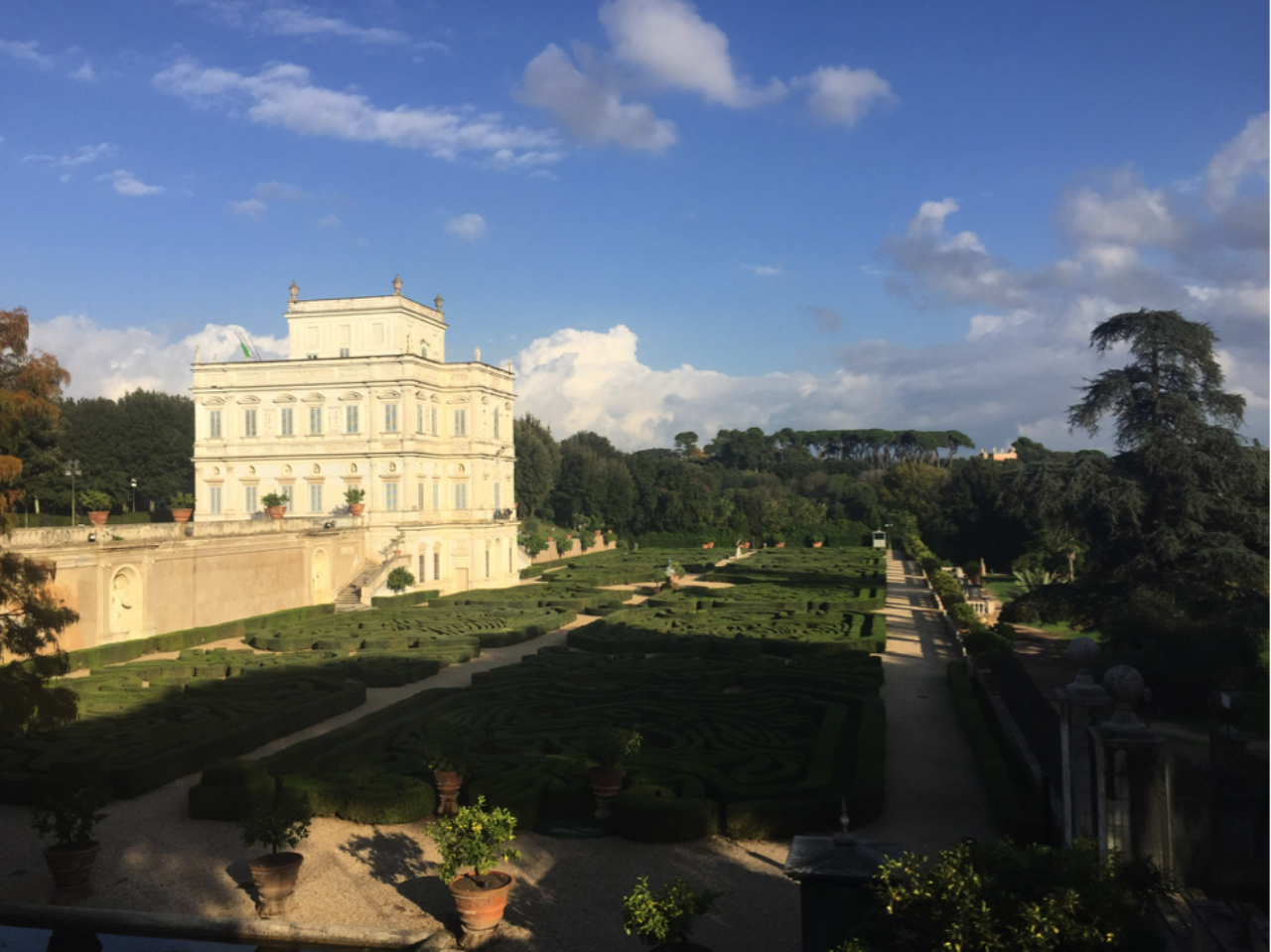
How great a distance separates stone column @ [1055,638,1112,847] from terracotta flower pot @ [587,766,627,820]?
578 centimetres

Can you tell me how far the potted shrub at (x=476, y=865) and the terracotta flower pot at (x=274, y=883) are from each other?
1.75 meters

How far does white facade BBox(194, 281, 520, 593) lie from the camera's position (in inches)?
1718

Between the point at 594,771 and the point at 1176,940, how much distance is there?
7.95 metres

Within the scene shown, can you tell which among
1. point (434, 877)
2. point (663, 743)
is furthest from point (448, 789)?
point (663, 743)

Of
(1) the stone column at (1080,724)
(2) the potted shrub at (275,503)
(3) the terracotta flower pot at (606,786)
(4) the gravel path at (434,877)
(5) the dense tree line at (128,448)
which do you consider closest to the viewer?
(1) the stone column at (1080,724)

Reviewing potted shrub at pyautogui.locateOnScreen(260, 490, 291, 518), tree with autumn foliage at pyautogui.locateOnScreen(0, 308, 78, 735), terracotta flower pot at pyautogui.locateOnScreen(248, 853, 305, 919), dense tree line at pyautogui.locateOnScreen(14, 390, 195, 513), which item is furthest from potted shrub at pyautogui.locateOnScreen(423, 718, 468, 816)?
dense tree line at pyautogui.locateOnScreen(14, 390, 195, 513)

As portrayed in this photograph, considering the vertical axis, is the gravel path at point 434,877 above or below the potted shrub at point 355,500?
below

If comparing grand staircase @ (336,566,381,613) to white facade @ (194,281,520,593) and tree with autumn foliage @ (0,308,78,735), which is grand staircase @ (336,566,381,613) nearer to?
white facade @ (194,281,520,593)

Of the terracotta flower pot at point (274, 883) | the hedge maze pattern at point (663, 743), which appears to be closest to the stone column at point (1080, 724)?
the hedge maze pattern at point (663, 743)

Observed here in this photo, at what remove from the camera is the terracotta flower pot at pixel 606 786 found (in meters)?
12.9

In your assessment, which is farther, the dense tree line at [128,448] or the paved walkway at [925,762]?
the dense tree line at [128,448]

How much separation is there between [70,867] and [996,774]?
11.7 metres

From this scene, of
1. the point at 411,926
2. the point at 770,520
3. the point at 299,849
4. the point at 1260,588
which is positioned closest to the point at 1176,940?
the point at 411,926

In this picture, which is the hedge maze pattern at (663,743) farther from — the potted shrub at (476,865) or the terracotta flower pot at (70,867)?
the terracotta flower pot at (70,867)
